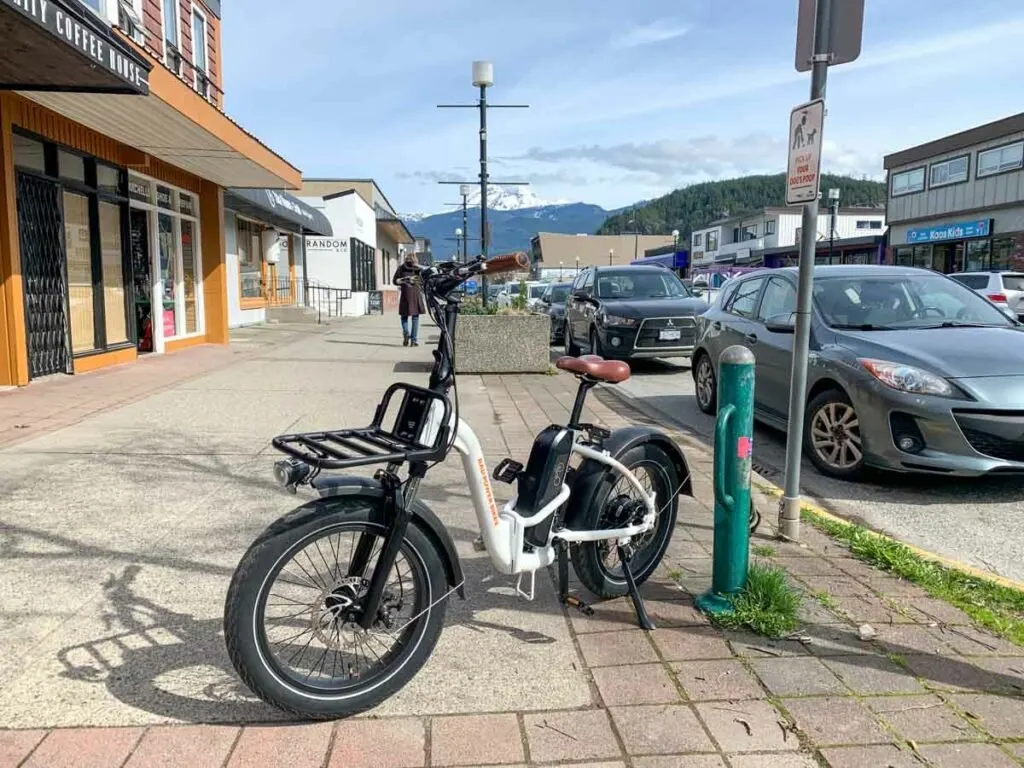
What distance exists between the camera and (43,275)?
951cm

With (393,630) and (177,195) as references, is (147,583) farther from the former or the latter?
(177,195)

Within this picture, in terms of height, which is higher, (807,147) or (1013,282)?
(807,147)

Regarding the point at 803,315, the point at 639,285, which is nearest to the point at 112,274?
the point at 639,285

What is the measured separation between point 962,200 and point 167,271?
3180 cm

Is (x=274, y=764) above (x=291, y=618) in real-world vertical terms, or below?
below

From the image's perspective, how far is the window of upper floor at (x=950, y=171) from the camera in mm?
33056

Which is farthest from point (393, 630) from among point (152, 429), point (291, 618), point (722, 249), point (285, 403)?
point (722, 249)

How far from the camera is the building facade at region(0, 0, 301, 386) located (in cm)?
733

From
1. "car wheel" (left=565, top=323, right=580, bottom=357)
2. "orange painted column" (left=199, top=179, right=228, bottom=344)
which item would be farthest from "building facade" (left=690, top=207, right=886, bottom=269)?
"orange painted column" (left=199, top=179, right=228, bottom=344)

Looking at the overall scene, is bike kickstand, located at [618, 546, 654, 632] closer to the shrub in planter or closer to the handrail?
the shrub in planter

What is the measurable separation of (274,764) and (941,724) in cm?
209

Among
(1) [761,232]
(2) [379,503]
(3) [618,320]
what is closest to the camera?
(2) [379,503]

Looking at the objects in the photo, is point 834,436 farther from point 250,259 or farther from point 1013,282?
point 250,259

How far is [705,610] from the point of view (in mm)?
3379
